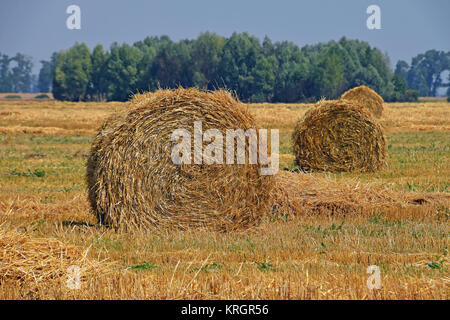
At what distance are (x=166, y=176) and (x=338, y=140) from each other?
25.6 ft

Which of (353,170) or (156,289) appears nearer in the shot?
(156,289)

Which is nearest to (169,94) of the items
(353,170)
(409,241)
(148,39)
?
(409,241)

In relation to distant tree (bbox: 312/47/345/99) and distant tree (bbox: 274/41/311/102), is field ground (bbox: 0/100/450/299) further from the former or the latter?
distant tree (bbox: 274/41/311/102)

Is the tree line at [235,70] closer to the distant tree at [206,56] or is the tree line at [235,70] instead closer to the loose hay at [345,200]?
the distant tree at [206,56]

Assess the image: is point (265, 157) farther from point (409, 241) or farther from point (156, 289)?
point (156, 289)

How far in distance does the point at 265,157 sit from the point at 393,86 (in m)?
105

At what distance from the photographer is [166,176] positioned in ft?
29.5

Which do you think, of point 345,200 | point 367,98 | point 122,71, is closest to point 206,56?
point 122,71

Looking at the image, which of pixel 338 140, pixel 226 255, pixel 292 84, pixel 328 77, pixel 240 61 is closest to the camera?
pixel 226 255

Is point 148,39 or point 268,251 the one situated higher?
point 148,39

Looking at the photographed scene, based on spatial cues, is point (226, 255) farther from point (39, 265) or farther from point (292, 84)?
point (292, 84)

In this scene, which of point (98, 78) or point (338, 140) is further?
point (98, 78)

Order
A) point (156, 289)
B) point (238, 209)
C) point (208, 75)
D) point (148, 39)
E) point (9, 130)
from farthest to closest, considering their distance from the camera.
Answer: point (148, 39)
point (208, 75)
point (9, 130)
point (238, 209)
point (156, 289)
